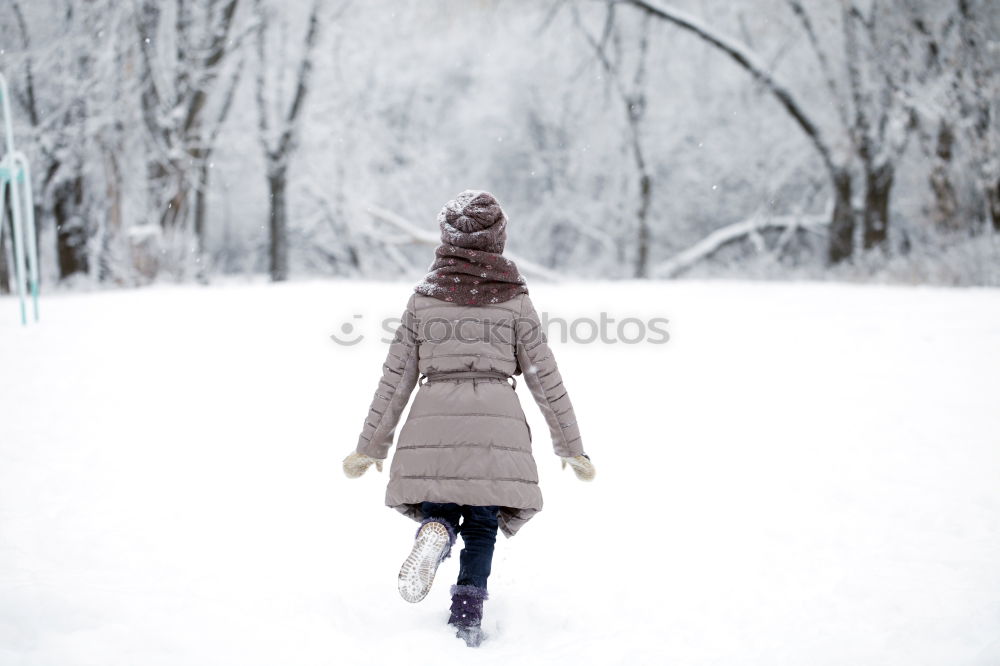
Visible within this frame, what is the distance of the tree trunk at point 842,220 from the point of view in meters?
15.4

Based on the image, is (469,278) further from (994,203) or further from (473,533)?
(994,203)

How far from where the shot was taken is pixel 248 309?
9.23 meters

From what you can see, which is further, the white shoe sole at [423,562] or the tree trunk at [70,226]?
the tree trunk at [70,226]

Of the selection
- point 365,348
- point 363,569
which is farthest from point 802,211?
point 363,569

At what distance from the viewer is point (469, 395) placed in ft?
10.4

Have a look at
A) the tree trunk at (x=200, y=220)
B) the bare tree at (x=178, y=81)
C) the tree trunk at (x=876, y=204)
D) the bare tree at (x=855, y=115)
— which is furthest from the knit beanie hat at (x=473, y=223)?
the tree trunk at (x=876, y=204)

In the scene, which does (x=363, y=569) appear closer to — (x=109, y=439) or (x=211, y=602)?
(x=211, y=602)

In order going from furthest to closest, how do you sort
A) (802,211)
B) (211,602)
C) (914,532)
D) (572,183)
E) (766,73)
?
(572,183), (802,211), (766,73), (914,532), (211,602)

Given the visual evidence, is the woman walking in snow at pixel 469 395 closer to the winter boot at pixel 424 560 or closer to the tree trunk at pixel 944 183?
the winter boot at pixel 424 560

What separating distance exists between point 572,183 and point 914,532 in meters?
22.2

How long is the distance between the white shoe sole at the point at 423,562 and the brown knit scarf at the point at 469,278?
85cm

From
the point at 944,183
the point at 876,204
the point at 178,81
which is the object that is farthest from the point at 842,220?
the point at 178,81

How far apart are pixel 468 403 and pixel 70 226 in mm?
16784

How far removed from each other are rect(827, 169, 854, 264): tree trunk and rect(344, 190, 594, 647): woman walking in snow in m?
13.7
